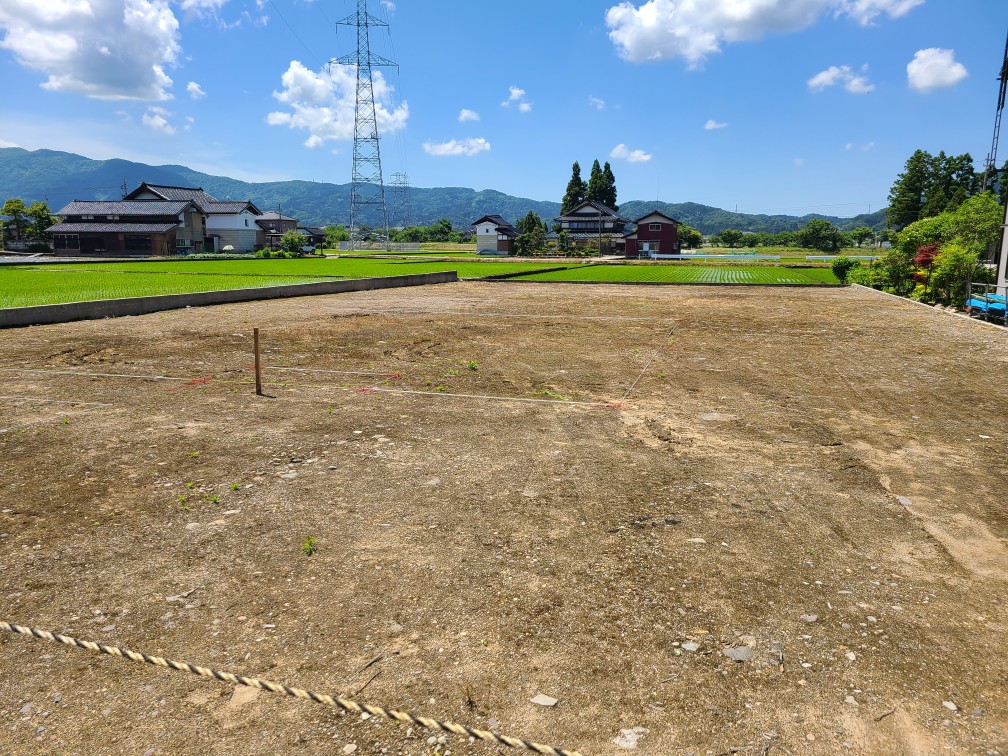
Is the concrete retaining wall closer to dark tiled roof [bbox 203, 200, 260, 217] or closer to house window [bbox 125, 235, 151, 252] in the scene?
house window [bbox 125, 235, 151, 252]

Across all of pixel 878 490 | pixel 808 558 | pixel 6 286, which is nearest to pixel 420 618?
pixel 808 558

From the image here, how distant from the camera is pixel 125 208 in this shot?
74.8m

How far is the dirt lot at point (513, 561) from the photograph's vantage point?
3.22 meters

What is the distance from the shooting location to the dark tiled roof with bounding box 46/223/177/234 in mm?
70000

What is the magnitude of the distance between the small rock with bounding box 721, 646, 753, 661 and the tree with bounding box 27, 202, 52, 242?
94.5 metres

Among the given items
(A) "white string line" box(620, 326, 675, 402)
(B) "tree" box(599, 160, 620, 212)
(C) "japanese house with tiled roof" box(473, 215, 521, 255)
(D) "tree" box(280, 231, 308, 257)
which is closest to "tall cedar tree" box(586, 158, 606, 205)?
(B) "tree" box(599, 160, 620, 212)

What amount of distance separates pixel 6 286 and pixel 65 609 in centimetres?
2983

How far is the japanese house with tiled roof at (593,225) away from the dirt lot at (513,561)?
8899 centimetres

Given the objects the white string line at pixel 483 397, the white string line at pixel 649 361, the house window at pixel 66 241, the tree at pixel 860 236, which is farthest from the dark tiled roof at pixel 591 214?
the white string line at pixel 483 397

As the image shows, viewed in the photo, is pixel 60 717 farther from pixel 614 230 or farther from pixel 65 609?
pixel 614 230

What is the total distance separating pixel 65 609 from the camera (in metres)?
4.05

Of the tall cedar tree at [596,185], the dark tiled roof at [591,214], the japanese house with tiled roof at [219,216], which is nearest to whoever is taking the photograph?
the japanese house with tiled roof at [219,216]

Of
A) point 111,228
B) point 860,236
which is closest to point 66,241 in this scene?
point 111,228

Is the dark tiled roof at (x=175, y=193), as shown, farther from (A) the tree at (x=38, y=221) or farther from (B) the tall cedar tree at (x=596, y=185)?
(B) the tall cedar tree at (x=596, y=185)
